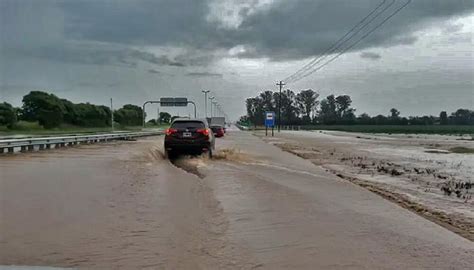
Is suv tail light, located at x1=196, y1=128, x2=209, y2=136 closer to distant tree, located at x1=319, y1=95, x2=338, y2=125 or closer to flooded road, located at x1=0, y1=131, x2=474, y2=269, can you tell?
flooded road, located at x1=0, y1=131, x2=474, y2=269

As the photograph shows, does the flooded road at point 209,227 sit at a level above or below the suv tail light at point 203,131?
below

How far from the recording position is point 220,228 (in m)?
8.28

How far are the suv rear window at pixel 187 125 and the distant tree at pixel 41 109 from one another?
6318 centimetres

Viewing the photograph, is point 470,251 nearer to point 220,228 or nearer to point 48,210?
point 220,228

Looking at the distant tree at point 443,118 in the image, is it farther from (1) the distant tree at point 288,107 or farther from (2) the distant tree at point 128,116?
(2) the distant tree at point 128,116

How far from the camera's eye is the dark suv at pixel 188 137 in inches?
808

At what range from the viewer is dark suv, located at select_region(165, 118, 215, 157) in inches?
808

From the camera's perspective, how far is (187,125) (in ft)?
67.7

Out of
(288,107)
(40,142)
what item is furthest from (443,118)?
(40,142)

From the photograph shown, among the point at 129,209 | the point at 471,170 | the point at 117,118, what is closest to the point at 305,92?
the point at 117,118

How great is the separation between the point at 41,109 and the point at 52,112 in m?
1.64

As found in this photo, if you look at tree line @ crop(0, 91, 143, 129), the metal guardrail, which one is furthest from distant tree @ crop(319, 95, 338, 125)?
the metal guardrail

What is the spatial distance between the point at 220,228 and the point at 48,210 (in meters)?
3.43

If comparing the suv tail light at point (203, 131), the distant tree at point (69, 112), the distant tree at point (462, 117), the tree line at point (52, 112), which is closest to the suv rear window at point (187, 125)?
the suv tail light at point (203, 131)
